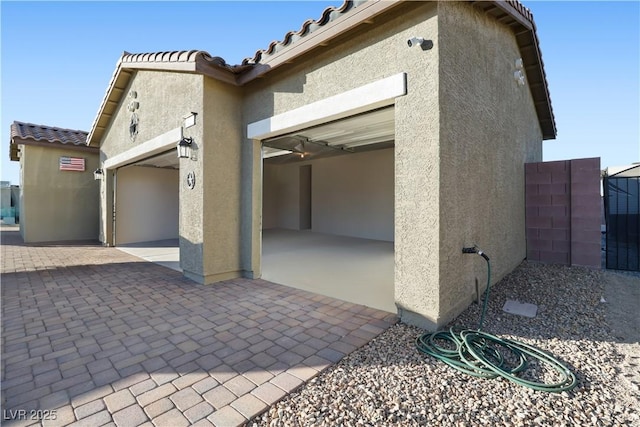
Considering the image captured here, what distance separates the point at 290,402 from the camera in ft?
9.20

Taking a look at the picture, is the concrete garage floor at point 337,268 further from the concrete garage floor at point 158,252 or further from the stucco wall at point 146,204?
the stucco wall at point 146,204

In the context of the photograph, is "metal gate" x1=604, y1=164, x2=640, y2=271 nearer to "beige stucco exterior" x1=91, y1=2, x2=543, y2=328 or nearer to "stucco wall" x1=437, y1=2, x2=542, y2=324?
"beige stucco exterior" x1=91, y1=2, x2=543, y2=328

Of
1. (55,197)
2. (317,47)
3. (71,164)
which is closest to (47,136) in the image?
(71,164)

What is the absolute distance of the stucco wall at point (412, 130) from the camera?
4.19m

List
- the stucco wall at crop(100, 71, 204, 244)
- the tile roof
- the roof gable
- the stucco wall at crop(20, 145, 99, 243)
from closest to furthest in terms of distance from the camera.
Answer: the roof gable < the stucco wall at crop(100, 71, 204, 244) < the tile roof < the stucco wall at crop(20, 145, 99, 243)

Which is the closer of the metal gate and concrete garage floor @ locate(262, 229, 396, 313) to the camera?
concrete garage floor @ locate(262, 229, 396, 313)

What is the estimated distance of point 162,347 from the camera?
391cm

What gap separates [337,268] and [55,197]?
51.4ft

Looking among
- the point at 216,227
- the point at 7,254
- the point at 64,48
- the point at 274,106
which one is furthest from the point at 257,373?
the point at 7,254

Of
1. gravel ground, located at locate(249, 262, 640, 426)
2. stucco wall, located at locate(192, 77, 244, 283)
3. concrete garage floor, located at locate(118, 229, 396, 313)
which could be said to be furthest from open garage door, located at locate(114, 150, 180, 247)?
gravel ground, located at locate(249, 262, 640, 426)

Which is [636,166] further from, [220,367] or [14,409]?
[14,409]

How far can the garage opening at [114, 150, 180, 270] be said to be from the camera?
526 inches

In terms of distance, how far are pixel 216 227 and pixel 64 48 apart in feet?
24.7

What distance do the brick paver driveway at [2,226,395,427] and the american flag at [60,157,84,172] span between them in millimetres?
10326
